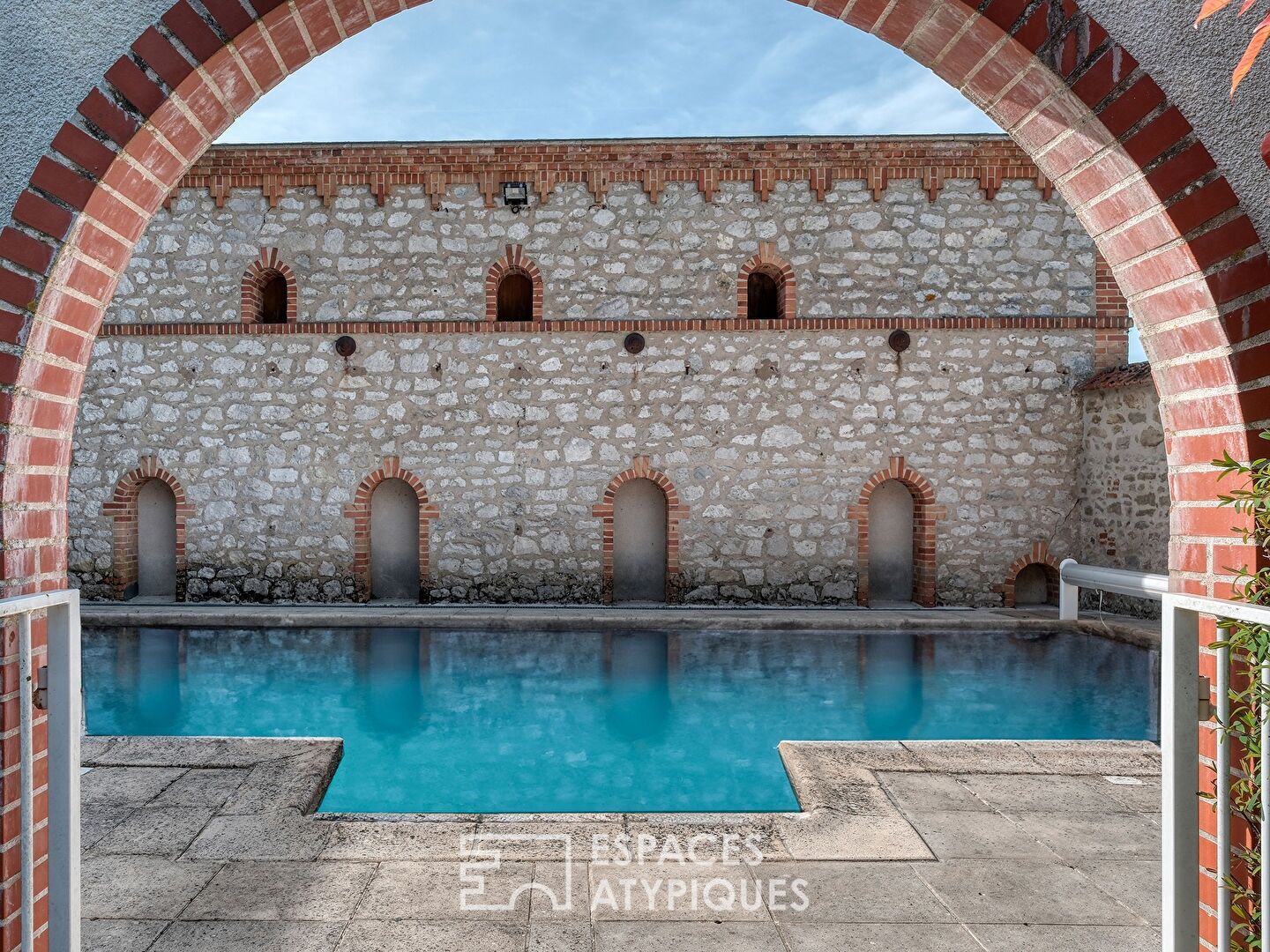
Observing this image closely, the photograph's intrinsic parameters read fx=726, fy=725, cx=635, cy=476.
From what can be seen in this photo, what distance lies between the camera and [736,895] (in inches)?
111

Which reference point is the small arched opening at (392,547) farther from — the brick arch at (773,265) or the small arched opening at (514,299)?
the brick arch at (773,265)

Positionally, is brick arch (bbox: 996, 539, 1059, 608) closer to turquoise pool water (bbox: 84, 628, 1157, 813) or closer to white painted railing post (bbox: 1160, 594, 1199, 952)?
turquoise pool water (bbox: 84, 628, 1157, 813)

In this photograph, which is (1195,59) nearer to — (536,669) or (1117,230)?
(1117,230)

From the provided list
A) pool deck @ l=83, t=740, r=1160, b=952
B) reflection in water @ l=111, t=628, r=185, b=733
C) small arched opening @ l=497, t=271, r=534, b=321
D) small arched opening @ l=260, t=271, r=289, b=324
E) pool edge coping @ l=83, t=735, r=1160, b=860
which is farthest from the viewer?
small arched opening @ l=260, t=271, r=289, b=324

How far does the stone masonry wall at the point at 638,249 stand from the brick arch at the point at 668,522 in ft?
6.77

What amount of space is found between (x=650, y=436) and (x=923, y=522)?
149 inches

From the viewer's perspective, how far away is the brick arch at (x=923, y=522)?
Answer: 9469mm

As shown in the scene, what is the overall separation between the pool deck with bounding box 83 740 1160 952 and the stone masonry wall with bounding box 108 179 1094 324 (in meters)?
6.77

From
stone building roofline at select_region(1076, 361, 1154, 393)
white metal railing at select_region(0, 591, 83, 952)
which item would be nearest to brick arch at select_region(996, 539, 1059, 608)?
stone building roofline at select_region(1076, 361, 1154, 393)

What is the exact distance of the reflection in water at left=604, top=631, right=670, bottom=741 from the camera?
5.92 meters

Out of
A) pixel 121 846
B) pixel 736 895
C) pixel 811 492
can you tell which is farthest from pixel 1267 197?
pixel 811 492

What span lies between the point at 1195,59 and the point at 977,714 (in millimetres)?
5481

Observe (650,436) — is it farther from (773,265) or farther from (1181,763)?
(1181,763)

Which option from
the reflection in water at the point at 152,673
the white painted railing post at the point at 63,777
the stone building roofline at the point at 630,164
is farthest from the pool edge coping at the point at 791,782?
the stone building roofline at the point at 630,164
